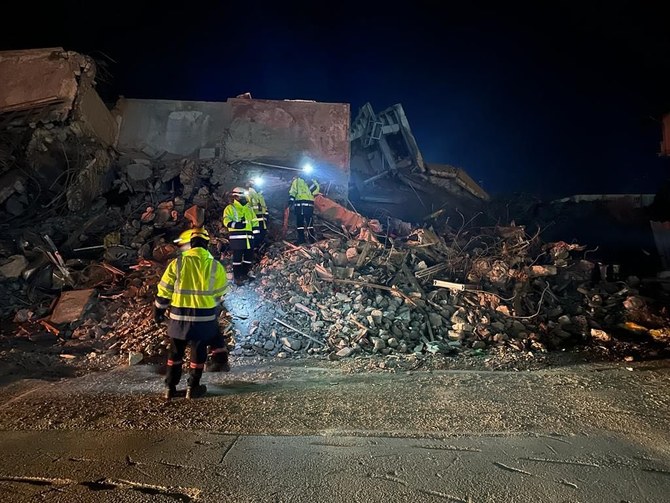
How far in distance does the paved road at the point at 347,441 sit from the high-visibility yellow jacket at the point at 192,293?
72cm

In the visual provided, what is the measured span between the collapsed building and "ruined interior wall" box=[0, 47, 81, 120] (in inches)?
1.4

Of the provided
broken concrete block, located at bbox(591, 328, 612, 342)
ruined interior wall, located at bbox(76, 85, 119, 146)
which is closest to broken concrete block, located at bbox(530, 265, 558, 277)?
broken concrete block, located at bbox(591, 328, 612, 342)

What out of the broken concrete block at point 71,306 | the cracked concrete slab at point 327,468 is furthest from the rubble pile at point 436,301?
the broken concrete block at point 71,306

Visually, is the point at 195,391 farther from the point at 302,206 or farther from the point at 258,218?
the point at 302,206

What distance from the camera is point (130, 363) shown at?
577cm

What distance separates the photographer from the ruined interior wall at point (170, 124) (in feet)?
41.5

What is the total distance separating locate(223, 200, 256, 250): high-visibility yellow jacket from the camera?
800 centimetres

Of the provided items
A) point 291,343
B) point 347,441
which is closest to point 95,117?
point 291,343

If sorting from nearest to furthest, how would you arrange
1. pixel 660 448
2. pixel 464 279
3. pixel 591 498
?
pixel 591 498 < pixel 660 448 < pixel 464 279

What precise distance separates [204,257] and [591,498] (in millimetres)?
3657

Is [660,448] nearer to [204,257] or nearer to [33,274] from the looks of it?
[204,257]

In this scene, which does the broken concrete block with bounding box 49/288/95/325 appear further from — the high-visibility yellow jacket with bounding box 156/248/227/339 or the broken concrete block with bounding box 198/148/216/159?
the broken concrete block with bounding box 198/148/216/159

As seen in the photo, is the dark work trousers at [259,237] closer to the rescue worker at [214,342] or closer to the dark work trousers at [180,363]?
the rescue worker at [214,342]

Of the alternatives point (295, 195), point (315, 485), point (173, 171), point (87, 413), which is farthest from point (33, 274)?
point (315, 485)
